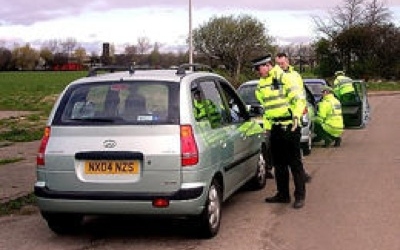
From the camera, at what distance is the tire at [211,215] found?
6879mm

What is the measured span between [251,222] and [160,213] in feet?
5.17

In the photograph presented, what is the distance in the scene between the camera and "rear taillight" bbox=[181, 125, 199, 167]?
21.6 ft

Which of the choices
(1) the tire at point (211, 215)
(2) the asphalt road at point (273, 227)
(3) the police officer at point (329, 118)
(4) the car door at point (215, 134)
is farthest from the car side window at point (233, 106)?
(3) the police officer at point (329, 118)

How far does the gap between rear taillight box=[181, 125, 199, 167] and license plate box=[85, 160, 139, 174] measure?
455mm

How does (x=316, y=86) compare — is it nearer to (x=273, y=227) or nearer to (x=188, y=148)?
(x=273, y=227)

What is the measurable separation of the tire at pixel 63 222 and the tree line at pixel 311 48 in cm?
2026

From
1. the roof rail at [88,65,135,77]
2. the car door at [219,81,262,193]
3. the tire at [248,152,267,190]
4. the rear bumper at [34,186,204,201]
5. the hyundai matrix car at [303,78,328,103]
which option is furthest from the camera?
the hyundai matrix car at [303,78,328,103]

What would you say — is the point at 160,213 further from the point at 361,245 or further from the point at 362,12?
the point at 362,12

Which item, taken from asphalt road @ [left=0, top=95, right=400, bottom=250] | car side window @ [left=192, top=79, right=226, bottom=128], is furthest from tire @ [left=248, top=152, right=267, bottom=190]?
car side window @ [left=192, top=79, right=226, bottom=128]

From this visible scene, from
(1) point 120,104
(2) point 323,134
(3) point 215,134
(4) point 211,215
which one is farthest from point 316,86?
(1) point 120,104

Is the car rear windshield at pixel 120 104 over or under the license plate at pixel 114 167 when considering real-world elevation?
over

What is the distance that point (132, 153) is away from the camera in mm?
6574

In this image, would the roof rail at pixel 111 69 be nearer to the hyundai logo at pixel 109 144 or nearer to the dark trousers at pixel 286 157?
the hyundai logo at pixel 109 144

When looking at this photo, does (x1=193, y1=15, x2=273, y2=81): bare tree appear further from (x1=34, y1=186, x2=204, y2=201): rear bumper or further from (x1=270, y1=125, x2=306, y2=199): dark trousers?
(x1=34, y1=186, x2=204, y2=201): rear bumper
